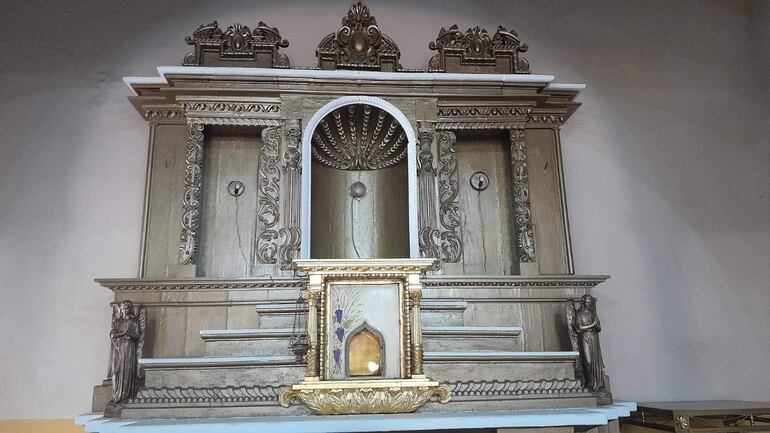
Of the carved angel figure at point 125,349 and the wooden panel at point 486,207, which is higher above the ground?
the wooden panel at point 486,207

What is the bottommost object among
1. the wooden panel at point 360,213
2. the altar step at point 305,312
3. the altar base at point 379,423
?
the altar base at point 379,423

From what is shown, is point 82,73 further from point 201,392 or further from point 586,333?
point 586,333

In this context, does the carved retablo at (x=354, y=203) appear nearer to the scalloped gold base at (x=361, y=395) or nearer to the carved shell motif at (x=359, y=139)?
the carved shell motif at (x=359, y=139)

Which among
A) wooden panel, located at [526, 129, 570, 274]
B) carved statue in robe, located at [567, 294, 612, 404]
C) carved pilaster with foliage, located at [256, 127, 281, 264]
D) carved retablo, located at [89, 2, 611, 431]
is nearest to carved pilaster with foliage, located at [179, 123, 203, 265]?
carved retablo, located at [89, 2, 611, 431]

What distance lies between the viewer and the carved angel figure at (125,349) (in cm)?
360

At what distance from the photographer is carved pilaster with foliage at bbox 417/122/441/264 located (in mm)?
4277

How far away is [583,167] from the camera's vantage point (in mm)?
5215

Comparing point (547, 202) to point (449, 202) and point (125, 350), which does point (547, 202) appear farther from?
point (125, 350)

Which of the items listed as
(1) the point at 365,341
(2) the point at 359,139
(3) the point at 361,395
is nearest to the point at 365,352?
(1) the point at 365,341

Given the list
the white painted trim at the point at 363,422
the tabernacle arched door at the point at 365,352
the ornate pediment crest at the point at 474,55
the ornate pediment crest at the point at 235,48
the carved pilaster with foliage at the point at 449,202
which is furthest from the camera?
the ornate pediment crest at the point at 474,55

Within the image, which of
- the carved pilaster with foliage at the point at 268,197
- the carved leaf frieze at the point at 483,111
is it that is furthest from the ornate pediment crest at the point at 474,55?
the carved pilaster with foliage at the point at 268,197

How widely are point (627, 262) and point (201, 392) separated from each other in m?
3.61

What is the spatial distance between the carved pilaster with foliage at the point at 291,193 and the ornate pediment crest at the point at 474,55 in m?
1.24

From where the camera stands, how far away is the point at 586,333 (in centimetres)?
393
